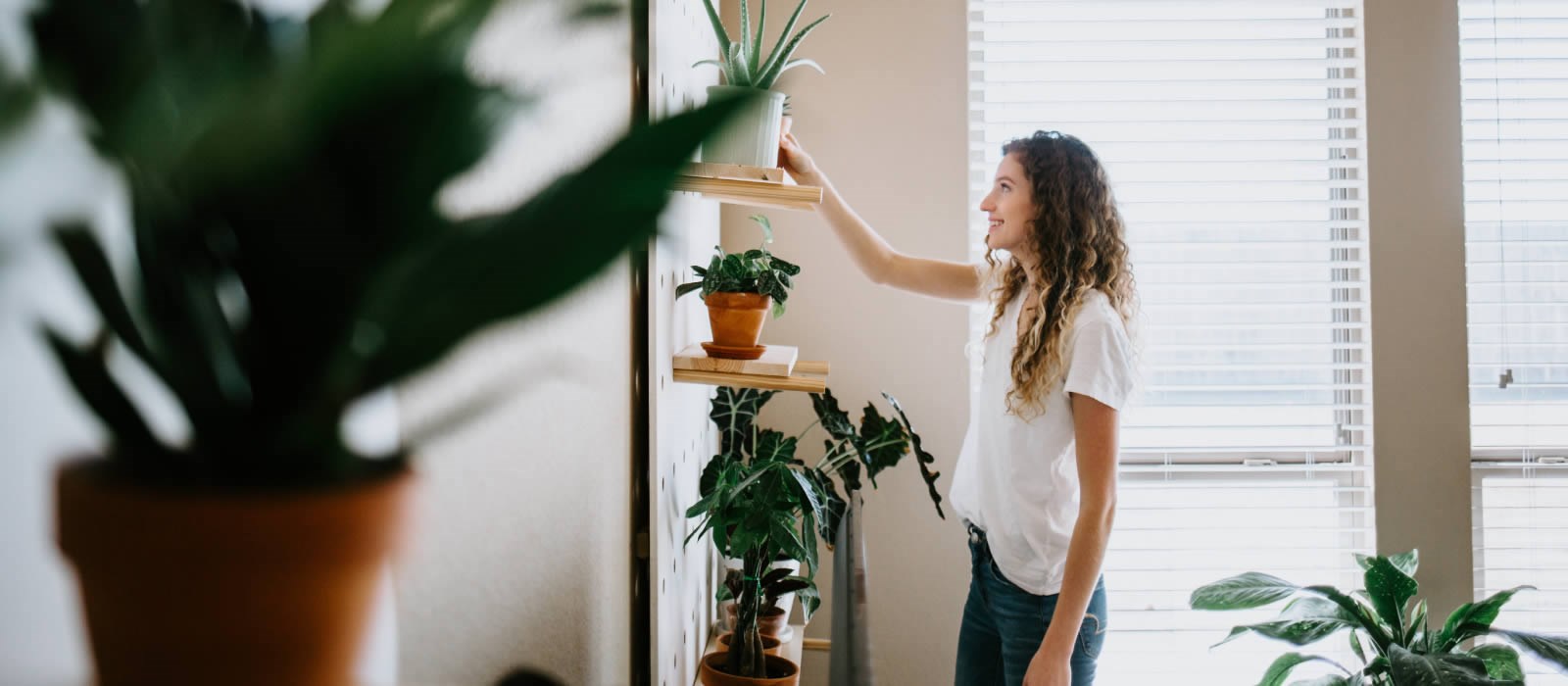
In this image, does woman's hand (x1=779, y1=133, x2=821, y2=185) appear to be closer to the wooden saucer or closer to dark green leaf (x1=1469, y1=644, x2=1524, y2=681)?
the wooden saucer

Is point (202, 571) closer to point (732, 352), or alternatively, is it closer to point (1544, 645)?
point (732, 352)

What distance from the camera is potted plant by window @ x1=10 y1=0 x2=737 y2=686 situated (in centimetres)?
17

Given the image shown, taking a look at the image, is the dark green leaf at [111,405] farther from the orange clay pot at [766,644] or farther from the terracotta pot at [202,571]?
the orange clay pot at [766,644]

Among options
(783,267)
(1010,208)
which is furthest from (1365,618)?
(783,267)

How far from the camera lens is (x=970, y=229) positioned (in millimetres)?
2330

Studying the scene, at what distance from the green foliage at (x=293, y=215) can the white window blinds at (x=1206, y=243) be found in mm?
2255

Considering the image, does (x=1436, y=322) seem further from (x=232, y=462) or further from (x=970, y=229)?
(x=232, y=462)

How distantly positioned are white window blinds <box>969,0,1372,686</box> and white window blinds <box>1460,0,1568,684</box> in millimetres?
330

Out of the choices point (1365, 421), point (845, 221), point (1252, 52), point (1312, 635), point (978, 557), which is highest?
point (1252, 52)

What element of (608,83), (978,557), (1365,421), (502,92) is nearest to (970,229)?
(978,557)

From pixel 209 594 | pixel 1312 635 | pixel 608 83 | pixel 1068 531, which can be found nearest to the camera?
pixel 209 594

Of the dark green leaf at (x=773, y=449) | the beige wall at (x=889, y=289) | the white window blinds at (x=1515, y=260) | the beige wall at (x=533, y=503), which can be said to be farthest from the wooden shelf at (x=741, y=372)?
the white window blinds at (x=1515, y=260)

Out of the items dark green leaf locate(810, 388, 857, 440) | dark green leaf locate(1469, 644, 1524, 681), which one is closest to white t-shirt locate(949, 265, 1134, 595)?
dark green leaf locate(810, 388, 857, 440)

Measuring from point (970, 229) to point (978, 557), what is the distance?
93cm
